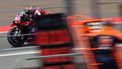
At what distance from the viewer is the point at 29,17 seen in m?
10.9

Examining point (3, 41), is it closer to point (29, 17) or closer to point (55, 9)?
point (55, 9)

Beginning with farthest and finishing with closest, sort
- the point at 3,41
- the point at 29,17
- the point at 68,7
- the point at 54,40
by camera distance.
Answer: the point at 29,17
the point at 3,41
the point at 68,7
the point at 54,40

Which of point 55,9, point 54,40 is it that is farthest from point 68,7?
point 54,40

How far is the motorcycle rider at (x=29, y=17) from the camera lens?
30.5 ft

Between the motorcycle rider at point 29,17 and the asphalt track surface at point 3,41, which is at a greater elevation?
the motorcycle rider at point 29,17

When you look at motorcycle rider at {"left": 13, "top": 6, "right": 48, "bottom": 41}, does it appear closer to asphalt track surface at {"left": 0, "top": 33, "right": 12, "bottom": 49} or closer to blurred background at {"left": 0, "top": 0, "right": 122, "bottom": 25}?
blurred background at {"left": 0, "top": 0, "right": 122, "bottom": 25}

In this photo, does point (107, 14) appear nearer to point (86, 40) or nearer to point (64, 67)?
point (86, 40)

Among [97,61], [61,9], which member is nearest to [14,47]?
[61,9]

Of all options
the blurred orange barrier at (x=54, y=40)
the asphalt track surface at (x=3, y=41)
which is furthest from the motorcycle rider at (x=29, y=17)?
the blurred orange barrier at (x=54, y=40)

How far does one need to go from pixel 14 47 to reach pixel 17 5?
892 mm

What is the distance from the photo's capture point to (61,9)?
894 cm

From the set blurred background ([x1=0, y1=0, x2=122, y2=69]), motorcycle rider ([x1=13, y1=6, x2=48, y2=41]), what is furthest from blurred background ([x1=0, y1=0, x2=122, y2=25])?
motorcycle rider ([x1=13, y1=6, x2=48, y2=41])

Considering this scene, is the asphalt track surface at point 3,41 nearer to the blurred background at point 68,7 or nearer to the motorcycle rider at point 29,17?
the blurred background at point 68,7

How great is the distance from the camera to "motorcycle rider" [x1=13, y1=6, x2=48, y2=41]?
929cm
